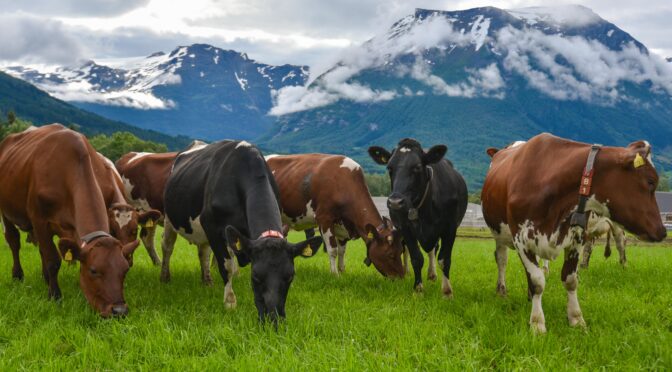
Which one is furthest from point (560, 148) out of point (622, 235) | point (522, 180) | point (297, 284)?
point (622, 235)

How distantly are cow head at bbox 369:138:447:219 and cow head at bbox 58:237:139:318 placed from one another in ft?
14.1

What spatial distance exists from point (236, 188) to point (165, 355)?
10.6 ft

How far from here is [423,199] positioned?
9750 mm

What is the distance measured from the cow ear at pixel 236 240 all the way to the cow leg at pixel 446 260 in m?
4.20

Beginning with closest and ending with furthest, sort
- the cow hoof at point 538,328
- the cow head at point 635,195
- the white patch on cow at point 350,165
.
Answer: the cow head at point 635,195 < the cow hoof at point 538,328 < the white patch on cow at point 350,165

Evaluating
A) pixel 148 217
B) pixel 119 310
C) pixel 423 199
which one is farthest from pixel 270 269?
pixel 423 199

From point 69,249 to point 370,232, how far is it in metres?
5.96

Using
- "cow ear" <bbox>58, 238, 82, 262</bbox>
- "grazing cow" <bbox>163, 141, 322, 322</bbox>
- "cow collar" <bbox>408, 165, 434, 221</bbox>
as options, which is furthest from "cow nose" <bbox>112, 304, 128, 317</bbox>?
"cow collar" <bbox>408, 165, 434, 221</bbox>

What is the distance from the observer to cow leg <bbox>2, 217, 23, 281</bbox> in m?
10.6

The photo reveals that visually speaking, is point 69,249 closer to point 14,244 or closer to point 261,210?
point 261,210

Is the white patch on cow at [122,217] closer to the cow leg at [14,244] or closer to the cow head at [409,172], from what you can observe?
the cow leg at [14,244]

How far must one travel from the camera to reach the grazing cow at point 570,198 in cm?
663

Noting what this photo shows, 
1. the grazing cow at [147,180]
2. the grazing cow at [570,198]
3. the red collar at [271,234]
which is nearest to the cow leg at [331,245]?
the grazing cow at [147,180]

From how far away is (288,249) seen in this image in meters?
6.89
